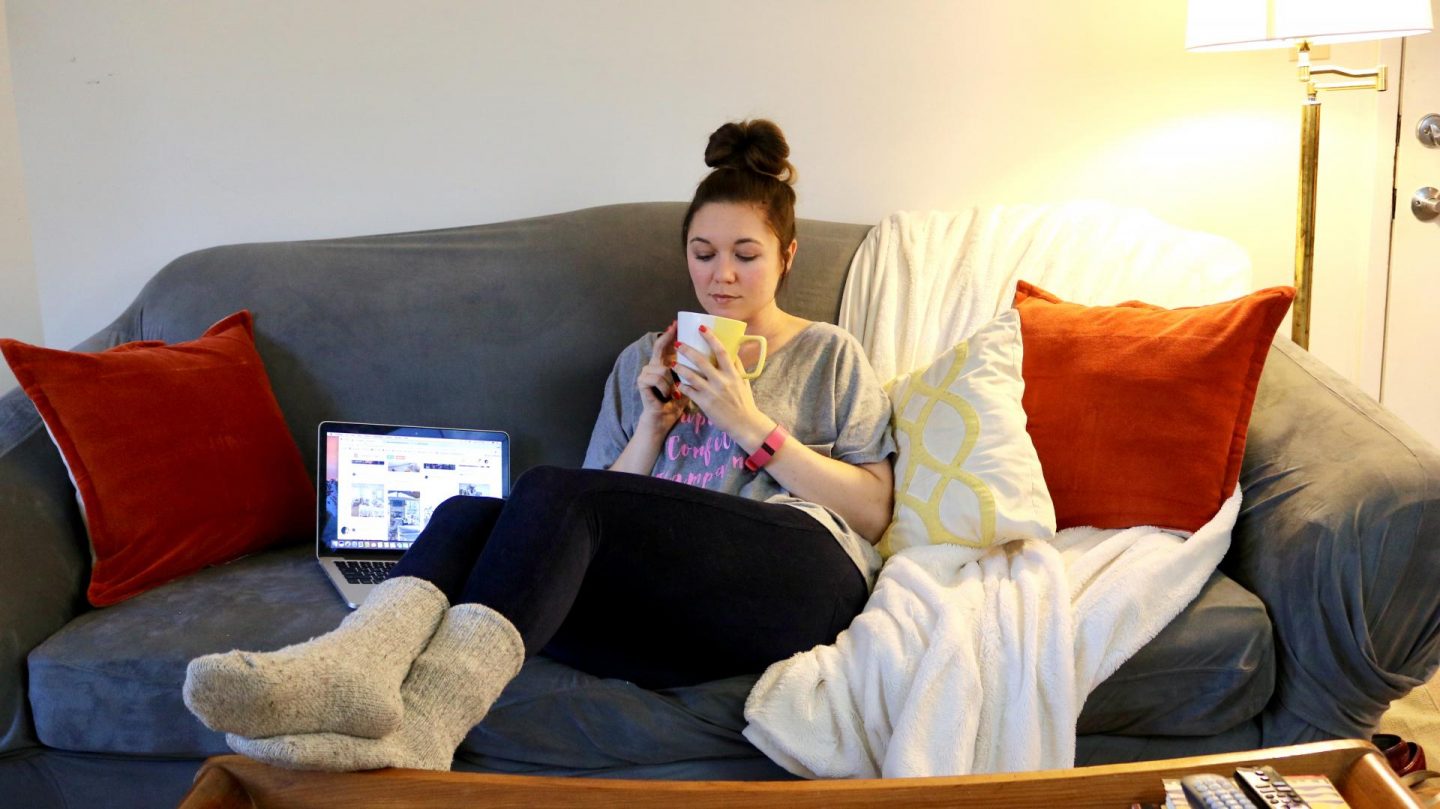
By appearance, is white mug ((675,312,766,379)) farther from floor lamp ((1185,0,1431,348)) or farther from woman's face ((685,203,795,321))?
floor lamp ((1185,0,1431,348))

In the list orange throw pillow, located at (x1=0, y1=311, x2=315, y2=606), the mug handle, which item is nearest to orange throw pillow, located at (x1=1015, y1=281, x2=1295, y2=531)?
the mug handle

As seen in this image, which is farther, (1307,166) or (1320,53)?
(1320,53)

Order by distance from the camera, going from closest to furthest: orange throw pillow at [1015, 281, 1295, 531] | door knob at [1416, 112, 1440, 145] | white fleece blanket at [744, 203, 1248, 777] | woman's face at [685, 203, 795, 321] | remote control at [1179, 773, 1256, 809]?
remote control at [1179, 773, 1256, 809]
white fleece blanket at [744, 203, 1248, 777]
orange throw pillow at [1015, 281, 1295, 531]
woman's face at [685, 203, 795, 321]
door knob at [1416, 112, 1440, 145]

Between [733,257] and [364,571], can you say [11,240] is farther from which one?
[733,257]

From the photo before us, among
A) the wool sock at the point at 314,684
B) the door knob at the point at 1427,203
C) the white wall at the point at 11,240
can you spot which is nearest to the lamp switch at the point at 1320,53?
the door knob at the point at 1427,203

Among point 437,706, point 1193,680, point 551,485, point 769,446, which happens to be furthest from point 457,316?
point 1193,680

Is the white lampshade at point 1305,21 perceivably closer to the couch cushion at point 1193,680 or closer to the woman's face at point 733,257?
the woman's face at point 733,257

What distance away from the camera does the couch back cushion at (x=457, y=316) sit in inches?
81.4

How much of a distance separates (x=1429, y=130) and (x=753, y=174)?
1.36 m

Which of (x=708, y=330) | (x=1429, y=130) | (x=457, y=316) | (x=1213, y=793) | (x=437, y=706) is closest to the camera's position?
(x=1213, y=793)

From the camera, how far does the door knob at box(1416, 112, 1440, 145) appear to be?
7.39 feet

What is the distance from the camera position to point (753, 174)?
5.90 feet

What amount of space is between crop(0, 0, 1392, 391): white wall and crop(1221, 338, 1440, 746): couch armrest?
0.94m

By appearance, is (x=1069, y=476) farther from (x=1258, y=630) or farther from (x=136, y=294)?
(x=136, y=294)
